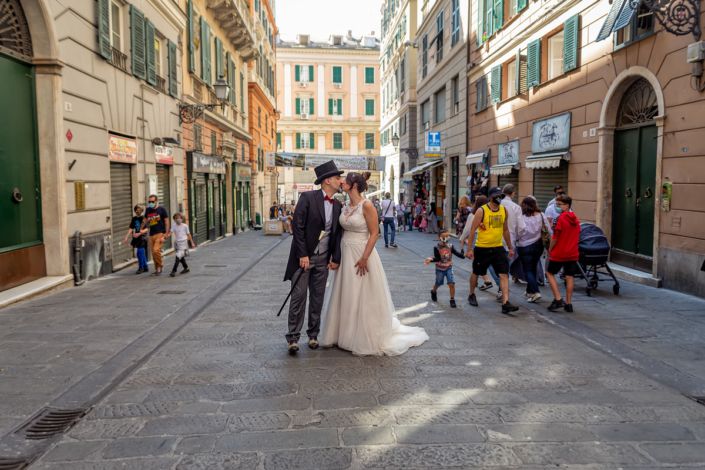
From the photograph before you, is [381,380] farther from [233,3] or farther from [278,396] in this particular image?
[233,3]

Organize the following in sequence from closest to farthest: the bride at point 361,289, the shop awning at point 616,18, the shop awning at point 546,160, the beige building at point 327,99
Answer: the bride at point 361,289 → the shop awning at point 616,18 → the shop awning at point 546,160 → the beige building at point 327,99

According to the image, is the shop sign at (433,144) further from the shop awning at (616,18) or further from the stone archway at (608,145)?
the shop awning at (616,18)

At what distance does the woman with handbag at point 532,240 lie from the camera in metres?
8.60

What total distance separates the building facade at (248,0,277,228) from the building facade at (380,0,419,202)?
817cm

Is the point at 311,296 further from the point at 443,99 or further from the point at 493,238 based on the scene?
the point at 443,99

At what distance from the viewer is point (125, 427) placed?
13.2 feet

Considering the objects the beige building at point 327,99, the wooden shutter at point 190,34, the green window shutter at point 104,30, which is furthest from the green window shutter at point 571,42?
the beige building at point 327,99

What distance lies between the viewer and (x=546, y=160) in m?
14.1

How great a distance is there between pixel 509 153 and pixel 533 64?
293 centimetres

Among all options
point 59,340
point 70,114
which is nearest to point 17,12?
point 70,114

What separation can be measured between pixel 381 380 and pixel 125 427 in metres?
2.06

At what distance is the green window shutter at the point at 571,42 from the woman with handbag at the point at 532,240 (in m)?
5.91

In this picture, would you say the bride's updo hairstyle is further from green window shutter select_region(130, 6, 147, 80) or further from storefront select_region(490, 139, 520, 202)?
storefront select_region(490, 139, 520, 202)

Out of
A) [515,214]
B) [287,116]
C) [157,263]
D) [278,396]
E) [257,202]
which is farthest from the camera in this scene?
[287,116]
